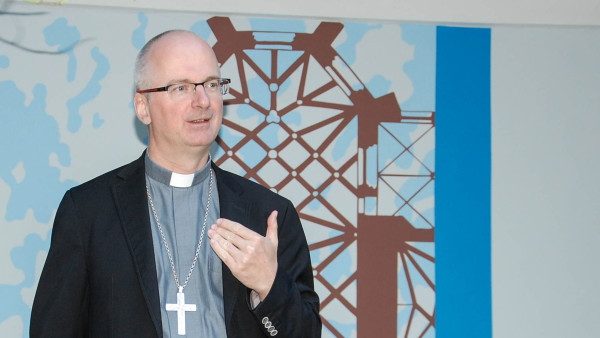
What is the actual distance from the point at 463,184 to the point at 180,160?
1601mm

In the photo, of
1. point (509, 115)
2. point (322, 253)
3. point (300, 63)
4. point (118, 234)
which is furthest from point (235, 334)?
point (509, 115)

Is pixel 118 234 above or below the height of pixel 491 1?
below

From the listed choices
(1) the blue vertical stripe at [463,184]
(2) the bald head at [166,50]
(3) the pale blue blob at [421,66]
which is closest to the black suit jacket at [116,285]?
(2) the bald head at [166,50]

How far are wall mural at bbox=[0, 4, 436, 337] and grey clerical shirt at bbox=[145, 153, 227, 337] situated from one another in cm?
97

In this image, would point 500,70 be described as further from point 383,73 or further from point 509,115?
point 383,73

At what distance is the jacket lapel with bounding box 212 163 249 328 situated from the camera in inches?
91.2

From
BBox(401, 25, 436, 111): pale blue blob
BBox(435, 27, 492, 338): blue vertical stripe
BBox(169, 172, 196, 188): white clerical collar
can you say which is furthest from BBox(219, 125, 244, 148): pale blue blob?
BBox(169, 172, 196, 188): white clerical collar

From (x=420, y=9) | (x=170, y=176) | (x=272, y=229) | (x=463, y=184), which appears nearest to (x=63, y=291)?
(x=170, y=176)

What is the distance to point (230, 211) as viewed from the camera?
8.13ft

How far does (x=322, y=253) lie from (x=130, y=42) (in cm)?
124

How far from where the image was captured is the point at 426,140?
3.66 meters

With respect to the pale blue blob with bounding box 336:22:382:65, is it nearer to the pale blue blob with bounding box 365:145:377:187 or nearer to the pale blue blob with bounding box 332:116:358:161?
the pale blue blob with bounding box 332:116:358:161

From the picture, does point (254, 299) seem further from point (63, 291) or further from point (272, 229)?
point (63, 291)

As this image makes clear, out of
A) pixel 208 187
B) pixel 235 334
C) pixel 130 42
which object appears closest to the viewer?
pixel 235 334
